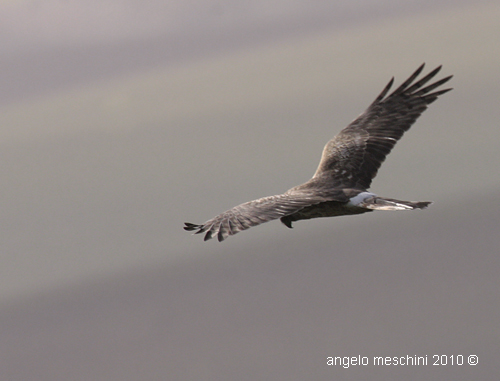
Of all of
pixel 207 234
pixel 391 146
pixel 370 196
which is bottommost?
pixel 207 234

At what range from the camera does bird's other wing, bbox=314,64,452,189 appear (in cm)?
2617

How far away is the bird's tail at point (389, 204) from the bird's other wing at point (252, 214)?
1302mm

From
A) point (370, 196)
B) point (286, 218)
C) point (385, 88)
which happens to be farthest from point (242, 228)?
point (385, 88)

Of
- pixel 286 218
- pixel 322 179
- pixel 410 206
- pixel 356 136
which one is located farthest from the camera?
pixel 356 136

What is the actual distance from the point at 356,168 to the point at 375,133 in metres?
1.81

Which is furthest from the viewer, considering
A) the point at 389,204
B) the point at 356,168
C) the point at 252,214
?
the point at 356,168

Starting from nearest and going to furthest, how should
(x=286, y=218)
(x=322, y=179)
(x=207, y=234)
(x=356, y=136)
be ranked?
(x=207, y=234), (x=286, y=218), (x=322, y=179), (x=356, y=136)

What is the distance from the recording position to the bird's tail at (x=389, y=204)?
20781 millimetres

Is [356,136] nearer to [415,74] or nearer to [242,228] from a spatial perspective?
[415,74]

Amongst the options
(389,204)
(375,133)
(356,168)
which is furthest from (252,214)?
(375,133)

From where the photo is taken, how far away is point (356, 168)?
85.6 ft

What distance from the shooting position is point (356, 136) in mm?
27344

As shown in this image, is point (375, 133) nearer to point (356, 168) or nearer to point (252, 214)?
point (356, 168)

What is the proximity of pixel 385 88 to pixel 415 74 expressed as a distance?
4.18 ft
